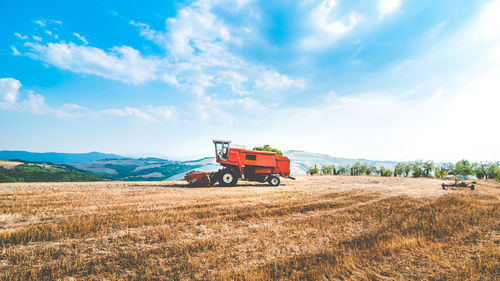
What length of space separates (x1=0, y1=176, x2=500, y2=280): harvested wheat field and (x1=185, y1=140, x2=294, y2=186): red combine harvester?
772cm

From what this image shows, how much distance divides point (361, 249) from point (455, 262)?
1547 millimetres

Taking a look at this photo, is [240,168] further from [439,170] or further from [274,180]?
[439,170]

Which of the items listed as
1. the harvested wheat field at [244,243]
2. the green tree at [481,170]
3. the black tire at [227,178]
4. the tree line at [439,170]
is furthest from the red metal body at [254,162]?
the green tree at [481,170]

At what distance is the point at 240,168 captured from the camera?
55.0ft

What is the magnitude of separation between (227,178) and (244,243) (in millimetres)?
11466

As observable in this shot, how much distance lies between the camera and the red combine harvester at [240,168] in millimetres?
15331

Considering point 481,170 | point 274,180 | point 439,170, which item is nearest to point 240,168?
point 274,180

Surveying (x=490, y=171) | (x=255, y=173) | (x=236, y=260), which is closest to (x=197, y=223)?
(x=236, y=260)

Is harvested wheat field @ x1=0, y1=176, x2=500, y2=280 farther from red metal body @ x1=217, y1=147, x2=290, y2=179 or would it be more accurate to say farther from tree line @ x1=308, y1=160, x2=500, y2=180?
tree line @ x1=308, y1=160, x2=500, y2=180

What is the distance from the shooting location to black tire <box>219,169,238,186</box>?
15.7 metres

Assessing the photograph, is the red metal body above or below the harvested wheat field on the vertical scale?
above

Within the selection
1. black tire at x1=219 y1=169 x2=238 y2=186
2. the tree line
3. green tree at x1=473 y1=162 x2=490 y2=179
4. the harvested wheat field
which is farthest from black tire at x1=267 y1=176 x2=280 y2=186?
green tree at x1=473 y1=162 x2=490 y2=179

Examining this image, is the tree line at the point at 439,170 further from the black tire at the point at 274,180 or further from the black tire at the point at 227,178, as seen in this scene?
the black tire at the point at 227,178

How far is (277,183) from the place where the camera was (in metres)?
17.8
